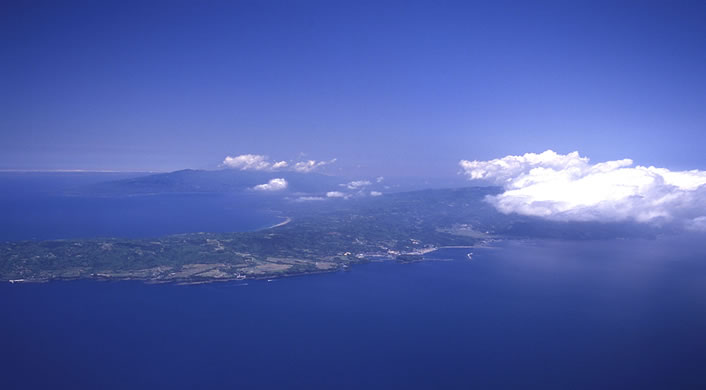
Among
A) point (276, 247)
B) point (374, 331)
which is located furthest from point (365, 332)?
point (276, 247)

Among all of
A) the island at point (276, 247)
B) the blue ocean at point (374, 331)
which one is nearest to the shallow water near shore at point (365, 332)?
the blue ocean at point (374, 331)

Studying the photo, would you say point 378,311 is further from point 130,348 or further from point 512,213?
point 512,213

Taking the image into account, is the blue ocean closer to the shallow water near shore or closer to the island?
the shallow water near shore

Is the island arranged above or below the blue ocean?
above

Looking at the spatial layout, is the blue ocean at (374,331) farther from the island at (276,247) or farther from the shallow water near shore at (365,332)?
the island at (276,247)

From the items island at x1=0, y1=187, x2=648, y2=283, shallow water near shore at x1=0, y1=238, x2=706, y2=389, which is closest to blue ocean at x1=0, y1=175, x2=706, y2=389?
shallow water near shore at x1=0, y1=238, x2=706, y2=389

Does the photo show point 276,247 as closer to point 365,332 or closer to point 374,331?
point 365,332

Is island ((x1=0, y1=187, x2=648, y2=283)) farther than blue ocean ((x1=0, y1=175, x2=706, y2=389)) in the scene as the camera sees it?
Yes
